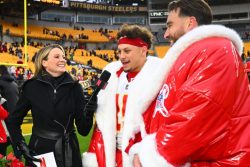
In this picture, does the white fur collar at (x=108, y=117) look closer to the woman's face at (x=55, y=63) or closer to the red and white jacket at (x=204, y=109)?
the woman's face at (x=55, y=63)

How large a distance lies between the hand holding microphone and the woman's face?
46 cm

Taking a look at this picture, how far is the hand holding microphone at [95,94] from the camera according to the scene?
2840mm

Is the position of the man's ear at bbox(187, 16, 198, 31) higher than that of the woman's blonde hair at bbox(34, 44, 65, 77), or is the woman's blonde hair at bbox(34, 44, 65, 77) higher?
the man's ear at bbox(187, 16, 198, 31)

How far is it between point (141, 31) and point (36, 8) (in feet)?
131

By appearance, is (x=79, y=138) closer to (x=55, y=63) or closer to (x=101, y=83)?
(x=55, y=63)

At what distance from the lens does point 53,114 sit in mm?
3150

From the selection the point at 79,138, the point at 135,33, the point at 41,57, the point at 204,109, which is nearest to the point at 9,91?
the point at 41,57

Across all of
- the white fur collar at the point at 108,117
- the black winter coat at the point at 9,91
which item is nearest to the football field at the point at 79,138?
the black winter coat at the point at 9,91

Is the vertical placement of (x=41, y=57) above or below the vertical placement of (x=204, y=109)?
above

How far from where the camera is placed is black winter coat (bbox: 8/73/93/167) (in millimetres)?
3123

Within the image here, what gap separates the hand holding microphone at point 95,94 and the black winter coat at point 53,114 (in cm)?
16

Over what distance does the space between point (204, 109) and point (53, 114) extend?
182 cm

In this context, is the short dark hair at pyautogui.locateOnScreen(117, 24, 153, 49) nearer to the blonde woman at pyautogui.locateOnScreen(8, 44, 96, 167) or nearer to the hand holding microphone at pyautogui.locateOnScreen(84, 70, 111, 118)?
the hand holding microphone at pyautogui.locateOnScreen(84, 70, 111, 118)

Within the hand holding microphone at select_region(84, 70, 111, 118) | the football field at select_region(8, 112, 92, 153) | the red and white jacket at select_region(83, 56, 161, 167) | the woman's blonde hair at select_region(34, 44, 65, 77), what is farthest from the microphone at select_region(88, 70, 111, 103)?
the football field at select_region(8, 112, 92, 153)
